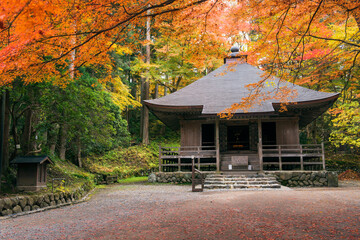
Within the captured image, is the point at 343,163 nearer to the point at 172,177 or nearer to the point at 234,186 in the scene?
the point at 234,186

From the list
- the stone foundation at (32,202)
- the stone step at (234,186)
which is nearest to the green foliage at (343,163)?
the stone step at (234,186)

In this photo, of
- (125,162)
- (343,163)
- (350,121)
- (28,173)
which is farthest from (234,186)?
(343,163)

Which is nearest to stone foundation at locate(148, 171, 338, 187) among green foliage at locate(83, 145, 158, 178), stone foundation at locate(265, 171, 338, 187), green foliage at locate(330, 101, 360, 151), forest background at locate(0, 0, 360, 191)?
stone foundation at locate(265, 171, 338, 187)

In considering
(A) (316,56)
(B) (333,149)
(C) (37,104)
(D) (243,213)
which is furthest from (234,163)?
(B) (333,149)

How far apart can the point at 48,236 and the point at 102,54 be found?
11.1 feet

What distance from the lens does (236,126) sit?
16219 millimetres

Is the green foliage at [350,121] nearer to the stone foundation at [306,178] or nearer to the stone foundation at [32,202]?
the stone foundation at [306,178]

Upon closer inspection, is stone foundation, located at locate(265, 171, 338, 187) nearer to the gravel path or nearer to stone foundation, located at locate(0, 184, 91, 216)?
the gravel path

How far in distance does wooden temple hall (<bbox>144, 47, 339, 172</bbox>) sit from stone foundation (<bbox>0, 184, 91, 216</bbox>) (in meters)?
6.05

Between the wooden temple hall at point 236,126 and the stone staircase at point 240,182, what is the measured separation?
3.22ft

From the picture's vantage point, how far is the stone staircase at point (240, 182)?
10727 millimetres

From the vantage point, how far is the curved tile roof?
43.5 feet

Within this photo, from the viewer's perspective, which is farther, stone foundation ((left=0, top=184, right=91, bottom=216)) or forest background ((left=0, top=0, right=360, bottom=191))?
stone foundation ((left=0, top=184, right=91, bottom=216))

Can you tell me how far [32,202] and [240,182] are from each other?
303 inches
